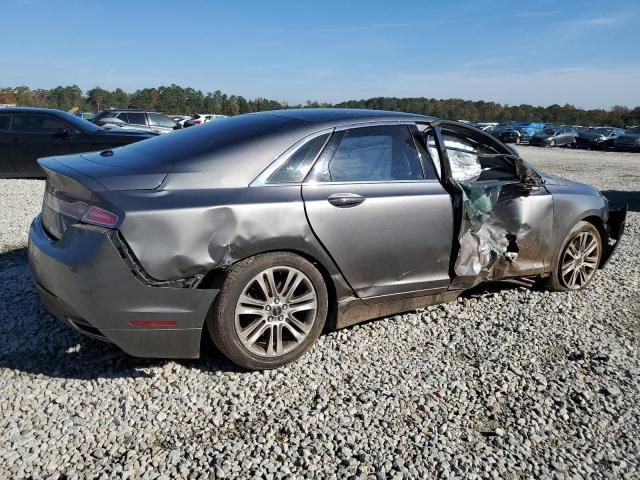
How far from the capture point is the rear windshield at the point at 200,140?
→ 319 cm

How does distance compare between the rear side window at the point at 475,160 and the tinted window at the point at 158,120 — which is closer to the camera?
the rear side window at the point at 475,160

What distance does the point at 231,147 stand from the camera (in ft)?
10.5

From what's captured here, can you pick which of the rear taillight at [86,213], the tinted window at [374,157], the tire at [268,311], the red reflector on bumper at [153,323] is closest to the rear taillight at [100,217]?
the rear taillight at [86,213]

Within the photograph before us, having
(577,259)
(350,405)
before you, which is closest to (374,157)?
(350,405)

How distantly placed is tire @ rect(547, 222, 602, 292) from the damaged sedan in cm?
74

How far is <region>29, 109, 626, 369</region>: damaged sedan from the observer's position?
284 cm

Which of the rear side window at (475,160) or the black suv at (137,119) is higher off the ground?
the rear side window at (475,160)

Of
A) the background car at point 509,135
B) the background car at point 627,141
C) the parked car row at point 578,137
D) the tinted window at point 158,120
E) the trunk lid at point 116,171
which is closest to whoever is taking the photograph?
the trunk lid at point 116,171

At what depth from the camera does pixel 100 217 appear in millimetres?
2814

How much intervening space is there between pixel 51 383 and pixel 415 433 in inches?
79.4

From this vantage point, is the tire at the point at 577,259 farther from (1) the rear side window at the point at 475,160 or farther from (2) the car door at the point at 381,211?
(2) the car door at the point at 381,211

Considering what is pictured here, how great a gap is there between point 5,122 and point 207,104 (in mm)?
54620

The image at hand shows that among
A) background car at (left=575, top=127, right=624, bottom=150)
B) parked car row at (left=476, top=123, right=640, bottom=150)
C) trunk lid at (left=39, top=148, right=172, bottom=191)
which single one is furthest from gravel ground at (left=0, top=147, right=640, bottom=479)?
background car at (left=575, top=127, right=624, bottom=150)

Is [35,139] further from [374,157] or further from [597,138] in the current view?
[597,138]
